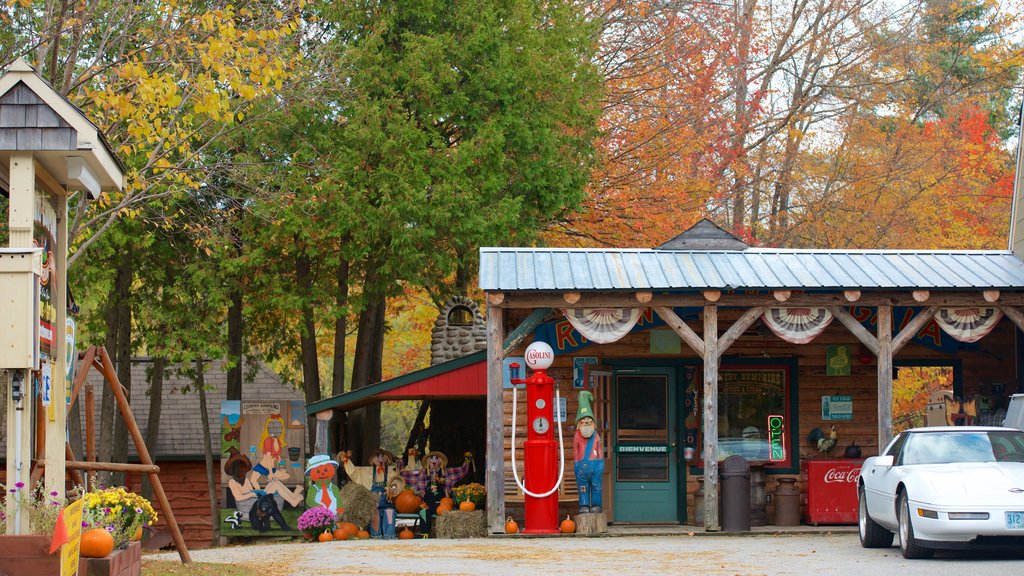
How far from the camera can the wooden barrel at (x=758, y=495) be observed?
1850cm

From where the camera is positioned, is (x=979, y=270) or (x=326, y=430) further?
(x=326, y=430)

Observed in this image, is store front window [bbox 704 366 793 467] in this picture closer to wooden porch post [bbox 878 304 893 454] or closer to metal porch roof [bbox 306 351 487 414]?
wooden porch post [bbox 878 304 893 454]

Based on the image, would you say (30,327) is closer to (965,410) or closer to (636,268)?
(636,268)

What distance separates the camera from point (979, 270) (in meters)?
17.6

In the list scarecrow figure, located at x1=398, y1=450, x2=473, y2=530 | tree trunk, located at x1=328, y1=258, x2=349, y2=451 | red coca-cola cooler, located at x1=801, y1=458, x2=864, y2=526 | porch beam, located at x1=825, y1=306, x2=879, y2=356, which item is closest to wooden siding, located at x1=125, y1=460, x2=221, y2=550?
tree trunk, located at x1=328, y1=258, x2=349, y2=451

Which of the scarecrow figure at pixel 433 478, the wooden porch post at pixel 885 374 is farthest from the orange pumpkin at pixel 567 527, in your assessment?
the wooden porch post at pixel 885 374

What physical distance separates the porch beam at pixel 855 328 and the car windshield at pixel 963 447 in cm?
300

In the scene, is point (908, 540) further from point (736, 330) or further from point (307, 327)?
point (307, 327)

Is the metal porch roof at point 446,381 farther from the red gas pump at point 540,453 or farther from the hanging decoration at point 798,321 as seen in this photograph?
the hanging decoration at point 798,321

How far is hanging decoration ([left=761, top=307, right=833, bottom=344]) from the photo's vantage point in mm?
16812

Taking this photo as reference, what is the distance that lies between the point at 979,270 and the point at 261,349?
18547 millimetres

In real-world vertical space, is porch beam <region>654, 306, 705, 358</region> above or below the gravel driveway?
above

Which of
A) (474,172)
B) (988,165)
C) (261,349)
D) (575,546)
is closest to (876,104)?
(988,165)

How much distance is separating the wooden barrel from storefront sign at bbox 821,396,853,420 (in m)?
1.40
